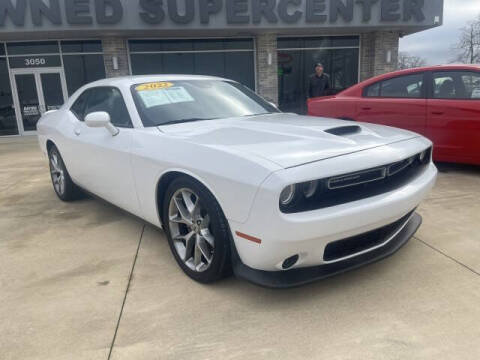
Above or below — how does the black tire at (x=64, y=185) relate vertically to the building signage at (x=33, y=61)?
below

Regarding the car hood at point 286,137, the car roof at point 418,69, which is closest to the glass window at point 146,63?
the car roof at point 418,69

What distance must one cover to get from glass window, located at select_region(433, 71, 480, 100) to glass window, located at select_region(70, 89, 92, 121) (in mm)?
4320

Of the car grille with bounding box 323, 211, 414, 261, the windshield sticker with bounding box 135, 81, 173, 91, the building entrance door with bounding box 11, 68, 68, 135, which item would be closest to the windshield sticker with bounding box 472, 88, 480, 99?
the car grille with bounding box 323, 211, 414, 261

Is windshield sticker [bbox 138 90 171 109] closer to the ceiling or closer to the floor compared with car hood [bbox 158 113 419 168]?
closer to the ceiling

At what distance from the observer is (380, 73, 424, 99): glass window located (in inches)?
214

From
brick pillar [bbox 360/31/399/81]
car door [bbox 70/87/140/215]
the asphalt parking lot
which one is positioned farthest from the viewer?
brick pillar [bbox 360/31/399/81]

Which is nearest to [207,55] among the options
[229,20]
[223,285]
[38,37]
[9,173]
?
[229,20]

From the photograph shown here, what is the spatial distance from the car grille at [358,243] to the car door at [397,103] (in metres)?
3.25

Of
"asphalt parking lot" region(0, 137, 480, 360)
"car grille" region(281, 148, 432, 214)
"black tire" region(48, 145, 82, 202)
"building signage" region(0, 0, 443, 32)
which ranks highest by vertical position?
"building signage" region(0, 0, 443, 32)

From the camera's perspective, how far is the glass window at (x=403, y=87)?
17.8ft

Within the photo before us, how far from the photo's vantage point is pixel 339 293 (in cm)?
246

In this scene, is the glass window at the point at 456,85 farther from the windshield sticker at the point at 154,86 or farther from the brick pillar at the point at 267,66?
the brick pillar at the point at 267,66

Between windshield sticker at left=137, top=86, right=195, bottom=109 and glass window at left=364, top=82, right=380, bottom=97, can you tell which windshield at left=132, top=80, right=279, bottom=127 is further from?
glass window at left=364, top=82, right=380, bottom=97

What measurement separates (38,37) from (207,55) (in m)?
5.32
